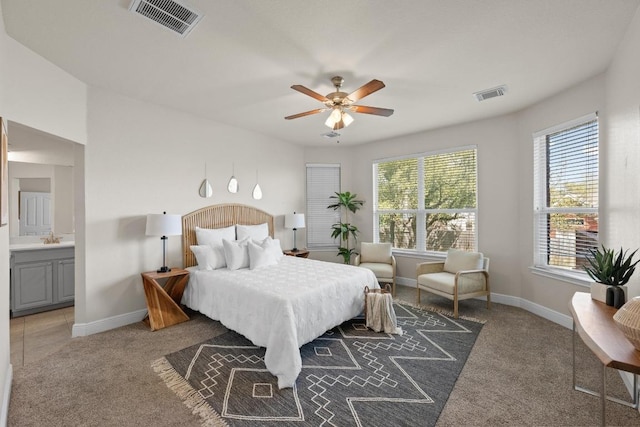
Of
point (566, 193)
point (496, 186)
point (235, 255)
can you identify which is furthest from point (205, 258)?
point (566, 193)

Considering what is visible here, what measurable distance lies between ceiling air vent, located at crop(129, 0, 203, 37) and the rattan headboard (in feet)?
8.53

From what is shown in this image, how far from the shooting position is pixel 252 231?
15.4ft

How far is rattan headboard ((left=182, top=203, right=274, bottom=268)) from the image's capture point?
4.14 m

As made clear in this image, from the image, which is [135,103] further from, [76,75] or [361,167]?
[361,167]

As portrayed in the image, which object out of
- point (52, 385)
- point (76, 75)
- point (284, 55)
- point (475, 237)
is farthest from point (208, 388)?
point (475, 237)

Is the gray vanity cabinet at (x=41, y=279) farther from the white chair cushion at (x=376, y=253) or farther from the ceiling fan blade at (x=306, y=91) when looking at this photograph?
the white chair cushion at (x=376, y=253)

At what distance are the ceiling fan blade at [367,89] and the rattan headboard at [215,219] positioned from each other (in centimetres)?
275

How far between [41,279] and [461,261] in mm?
5991

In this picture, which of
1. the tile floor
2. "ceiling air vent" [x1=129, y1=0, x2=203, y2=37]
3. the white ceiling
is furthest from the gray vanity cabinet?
"ceiling air vent" [x1=129, y1=0, x2=203, y2=37]

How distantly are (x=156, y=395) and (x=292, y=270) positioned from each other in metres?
1.86

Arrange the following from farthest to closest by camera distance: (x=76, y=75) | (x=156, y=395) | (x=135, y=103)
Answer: (x=135, y=103) → (x=76, y=75) → (x=156, y=395)

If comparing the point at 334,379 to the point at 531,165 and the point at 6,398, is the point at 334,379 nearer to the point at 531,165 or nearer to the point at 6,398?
the point at 6,398

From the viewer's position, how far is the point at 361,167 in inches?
236

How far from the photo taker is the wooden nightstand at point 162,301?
11.2ft
